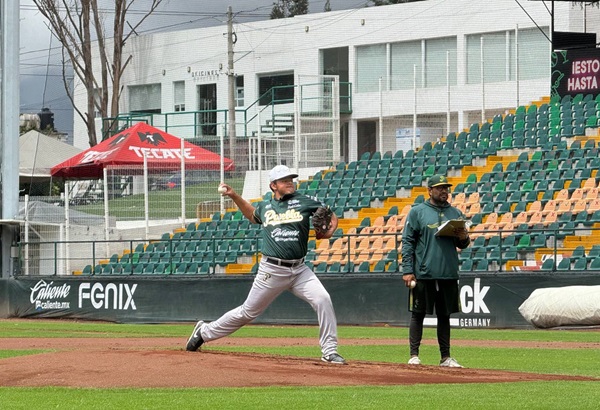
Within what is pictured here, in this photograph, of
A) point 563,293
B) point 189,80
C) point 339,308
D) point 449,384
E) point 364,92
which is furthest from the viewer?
point 189,80

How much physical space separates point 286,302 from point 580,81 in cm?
1228

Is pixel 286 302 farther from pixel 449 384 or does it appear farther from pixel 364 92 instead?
pixel 364 92

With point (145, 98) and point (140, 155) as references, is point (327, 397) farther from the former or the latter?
point (145, 98)

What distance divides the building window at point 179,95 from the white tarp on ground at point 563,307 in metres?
32.3

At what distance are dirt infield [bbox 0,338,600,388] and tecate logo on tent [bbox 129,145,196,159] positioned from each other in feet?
78.4

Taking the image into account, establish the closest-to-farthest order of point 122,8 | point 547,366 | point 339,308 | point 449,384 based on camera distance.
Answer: point 449,384
point 547,366
point 339,308
point 122,8

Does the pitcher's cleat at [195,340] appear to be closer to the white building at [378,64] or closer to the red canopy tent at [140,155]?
the red canopy tent at [140,155]

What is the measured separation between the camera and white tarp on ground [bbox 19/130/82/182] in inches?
1688

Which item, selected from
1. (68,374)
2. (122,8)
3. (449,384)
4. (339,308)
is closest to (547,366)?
(449,384)

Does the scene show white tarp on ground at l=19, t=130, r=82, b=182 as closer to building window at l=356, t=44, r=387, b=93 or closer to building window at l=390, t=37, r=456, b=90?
building window at l=356, t=44, r=387, b=93

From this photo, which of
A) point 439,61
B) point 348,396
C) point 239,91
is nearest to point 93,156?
point 439,61

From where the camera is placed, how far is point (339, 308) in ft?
87.9

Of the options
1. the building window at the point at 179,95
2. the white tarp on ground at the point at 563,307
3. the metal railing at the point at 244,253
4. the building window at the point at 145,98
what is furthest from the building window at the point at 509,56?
the building window at the point at 145,98

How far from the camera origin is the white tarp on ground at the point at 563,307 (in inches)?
850
